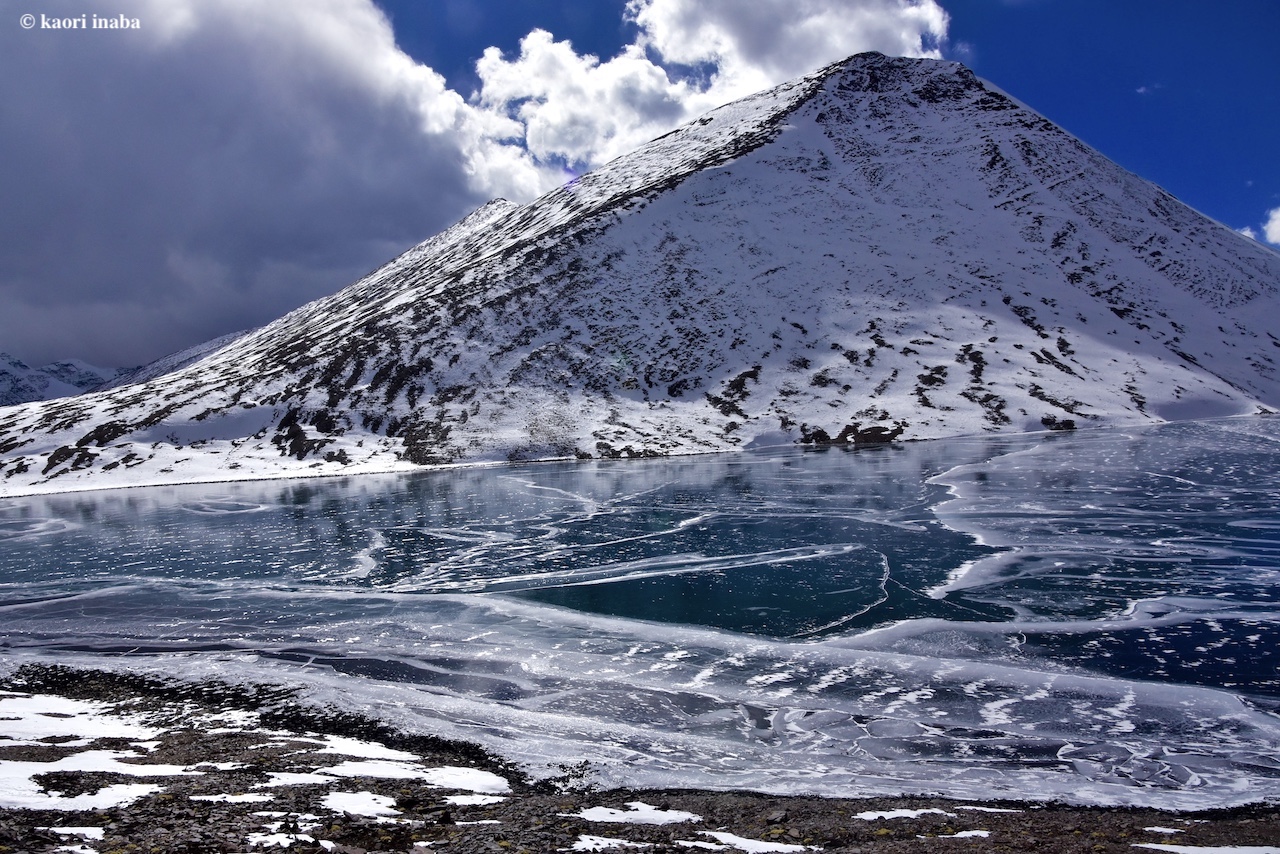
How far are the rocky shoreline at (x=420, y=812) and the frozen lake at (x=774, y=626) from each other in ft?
2.59

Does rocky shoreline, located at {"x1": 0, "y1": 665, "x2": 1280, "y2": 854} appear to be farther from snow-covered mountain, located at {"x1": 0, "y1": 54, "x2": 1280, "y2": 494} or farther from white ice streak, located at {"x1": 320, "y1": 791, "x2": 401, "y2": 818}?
snow-covered mountain, located at {"x1": 0, "y1": 54, "x2": 1280, "y2": 494}

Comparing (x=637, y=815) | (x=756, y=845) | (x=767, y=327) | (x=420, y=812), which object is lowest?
(x=637, y=815)

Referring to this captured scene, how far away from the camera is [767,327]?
377ft

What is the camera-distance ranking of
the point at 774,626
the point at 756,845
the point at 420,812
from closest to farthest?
the point at 756,845
the point at 420,812
the point at 774,626

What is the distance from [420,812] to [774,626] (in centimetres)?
1161

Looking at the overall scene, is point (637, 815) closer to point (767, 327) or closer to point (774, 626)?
point (774, 626)

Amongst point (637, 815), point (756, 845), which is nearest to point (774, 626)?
point (637, 815)

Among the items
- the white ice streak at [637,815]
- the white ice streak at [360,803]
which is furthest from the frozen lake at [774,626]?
the white ice streak at [360,803]

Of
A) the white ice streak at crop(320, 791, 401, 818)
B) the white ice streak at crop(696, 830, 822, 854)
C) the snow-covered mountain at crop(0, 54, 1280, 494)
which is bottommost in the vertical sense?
the white ice streak at crop(696, 830, 822, 854)

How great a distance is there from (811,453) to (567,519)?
41.5 m

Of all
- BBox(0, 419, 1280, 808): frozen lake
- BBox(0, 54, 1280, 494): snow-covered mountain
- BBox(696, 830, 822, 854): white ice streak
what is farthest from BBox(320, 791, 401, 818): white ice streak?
BBox(0, 54, 1280, 494): snow-covered mountain

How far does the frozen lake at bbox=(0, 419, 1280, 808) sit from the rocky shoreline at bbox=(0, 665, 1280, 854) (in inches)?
31.1

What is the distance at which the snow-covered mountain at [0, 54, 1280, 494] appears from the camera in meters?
89.9

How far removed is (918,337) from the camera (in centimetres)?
10938
